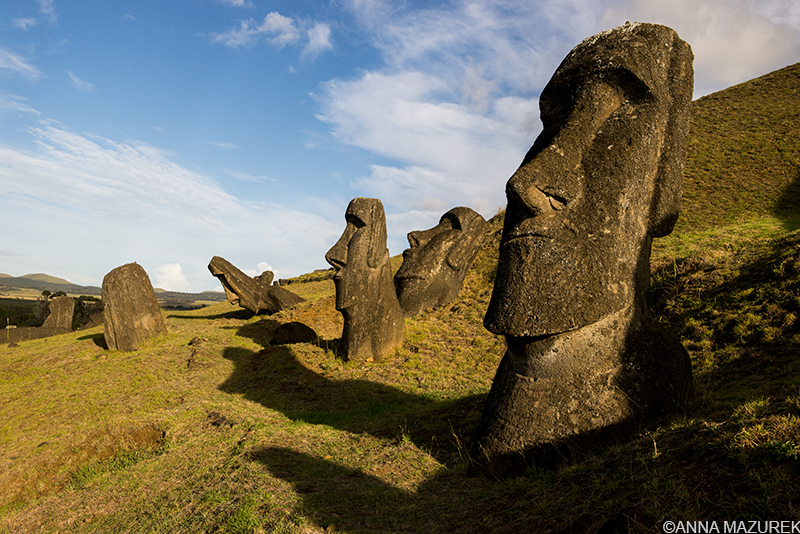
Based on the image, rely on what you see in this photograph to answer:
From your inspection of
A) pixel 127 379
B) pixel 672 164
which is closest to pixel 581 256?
pixel 672 164

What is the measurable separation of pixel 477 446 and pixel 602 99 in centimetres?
374

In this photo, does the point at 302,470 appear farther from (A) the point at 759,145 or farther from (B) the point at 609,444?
(A) the point at 759,145

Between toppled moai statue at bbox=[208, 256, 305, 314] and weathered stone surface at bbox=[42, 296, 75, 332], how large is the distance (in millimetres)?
8620

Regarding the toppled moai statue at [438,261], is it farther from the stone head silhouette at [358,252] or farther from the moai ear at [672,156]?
the moai ear at [672,156]

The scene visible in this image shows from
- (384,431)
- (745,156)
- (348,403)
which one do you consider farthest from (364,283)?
(745,156)

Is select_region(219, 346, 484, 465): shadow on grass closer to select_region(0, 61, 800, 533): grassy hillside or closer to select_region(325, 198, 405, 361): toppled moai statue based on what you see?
select_region(0, 61, 800, 533): grassy hillside

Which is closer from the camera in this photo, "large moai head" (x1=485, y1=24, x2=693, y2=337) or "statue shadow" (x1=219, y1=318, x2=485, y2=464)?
"large moai head" (x1=485, y1=24, x2=693, y2=337)

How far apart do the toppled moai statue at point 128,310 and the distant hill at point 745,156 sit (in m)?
17.1

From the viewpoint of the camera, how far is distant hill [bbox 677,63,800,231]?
17113 mm

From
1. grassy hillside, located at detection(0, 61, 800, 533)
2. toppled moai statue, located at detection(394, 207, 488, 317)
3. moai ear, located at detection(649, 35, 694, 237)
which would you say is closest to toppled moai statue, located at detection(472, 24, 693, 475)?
moai ear, located at detection(649, 35, 694, 237)

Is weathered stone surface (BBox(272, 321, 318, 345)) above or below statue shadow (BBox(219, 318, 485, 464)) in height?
above

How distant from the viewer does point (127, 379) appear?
10773 mm

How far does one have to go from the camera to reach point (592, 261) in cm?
450

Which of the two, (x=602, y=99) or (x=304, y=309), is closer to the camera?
(x=602, y=99)
